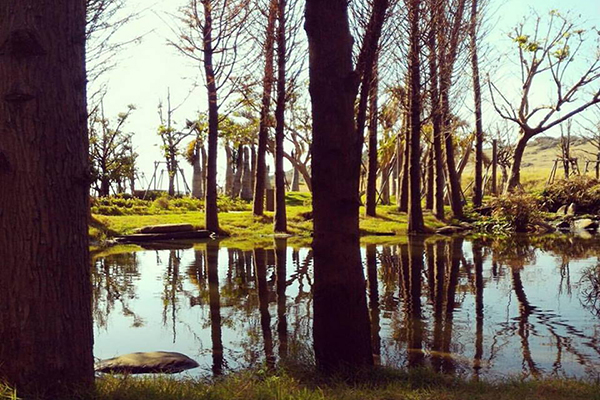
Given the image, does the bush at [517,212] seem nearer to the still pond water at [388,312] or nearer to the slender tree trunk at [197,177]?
the still pond water at [388,312]

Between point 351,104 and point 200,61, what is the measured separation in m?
15.5

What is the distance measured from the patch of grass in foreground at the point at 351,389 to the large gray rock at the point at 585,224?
2174 centimetres

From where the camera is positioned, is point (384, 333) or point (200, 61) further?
point (200, 61)

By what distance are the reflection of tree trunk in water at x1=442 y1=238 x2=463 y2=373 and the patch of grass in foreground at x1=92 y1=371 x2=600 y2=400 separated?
1084 mm

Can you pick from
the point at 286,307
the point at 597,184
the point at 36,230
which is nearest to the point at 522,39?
the point at 597,184

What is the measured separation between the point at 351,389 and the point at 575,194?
1091 inches

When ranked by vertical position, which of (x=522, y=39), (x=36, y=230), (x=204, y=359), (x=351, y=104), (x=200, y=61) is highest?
(x=522, y=39)

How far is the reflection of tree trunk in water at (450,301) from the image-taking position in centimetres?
580

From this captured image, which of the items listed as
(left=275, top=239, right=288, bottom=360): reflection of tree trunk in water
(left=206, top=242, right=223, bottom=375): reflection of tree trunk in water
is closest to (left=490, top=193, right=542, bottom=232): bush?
(left=275, top=239, right=288, bottom=360): reflection of tree trunk in water

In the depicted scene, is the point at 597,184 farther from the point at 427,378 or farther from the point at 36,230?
the point at 36,230

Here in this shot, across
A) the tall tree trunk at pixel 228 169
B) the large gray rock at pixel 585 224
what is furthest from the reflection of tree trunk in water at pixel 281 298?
the tall tree trunk at pixel 228 169

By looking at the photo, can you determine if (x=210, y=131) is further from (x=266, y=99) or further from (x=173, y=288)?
(x=173, y=288)

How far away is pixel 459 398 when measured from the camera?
3.93 metres

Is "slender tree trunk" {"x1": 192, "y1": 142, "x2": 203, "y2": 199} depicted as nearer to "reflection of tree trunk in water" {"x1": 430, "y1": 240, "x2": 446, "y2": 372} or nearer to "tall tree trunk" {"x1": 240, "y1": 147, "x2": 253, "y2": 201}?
"tall tree trunk" {"x1": 240, "y1": 147, "x2": 253, "y2": 201}
